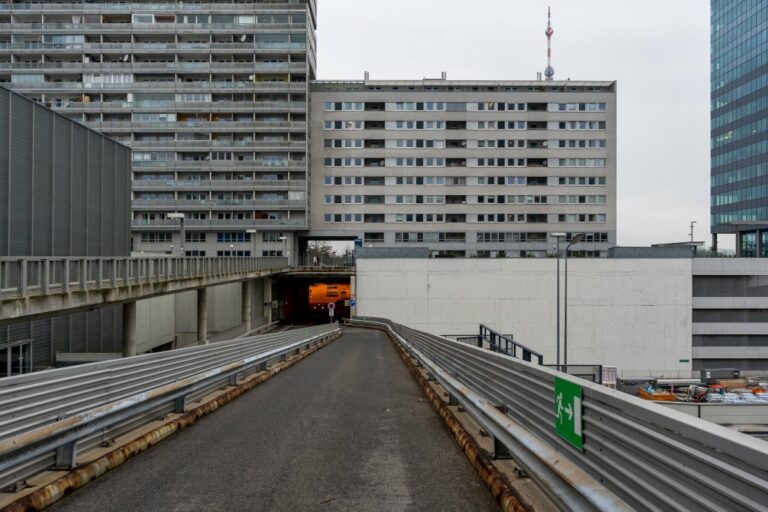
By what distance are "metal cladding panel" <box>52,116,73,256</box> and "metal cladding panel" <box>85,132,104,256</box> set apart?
2.28 meters

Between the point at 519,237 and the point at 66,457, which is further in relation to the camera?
the point at 519,237

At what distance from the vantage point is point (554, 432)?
4.76m

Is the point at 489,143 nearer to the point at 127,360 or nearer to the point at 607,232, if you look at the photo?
the point at 607,232

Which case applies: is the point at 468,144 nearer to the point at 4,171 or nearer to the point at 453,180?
the point at 453,180

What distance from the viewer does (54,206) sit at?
29.6 metres

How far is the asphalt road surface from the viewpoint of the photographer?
5.20m

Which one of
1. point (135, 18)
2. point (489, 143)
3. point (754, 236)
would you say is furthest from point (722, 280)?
point (135, 18)

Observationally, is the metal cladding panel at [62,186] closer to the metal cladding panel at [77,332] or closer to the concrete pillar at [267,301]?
the metal cladding panel at [77,332]

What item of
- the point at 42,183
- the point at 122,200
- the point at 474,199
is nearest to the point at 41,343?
the point at 42,183

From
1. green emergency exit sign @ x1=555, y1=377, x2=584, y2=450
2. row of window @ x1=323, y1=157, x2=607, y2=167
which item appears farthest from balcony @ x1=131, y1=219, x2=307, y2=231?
green emergency exit sign @ x1=555, y1=377, x2=584, y2=450

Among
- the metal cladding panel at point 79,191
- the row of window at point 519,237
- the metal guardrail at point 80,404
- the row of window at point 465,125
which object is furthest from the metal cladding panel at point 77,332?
the row of window at point 519,237

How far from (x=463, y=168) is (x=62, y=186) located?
5703cm

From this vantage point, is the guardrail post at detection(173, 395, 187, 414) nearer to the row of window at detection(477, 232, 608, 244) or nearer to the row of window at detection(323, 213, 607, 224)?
the row of window at detection(323, 213, 607, 224)

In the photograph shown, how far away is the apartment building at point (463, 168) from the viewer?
78688 mm
